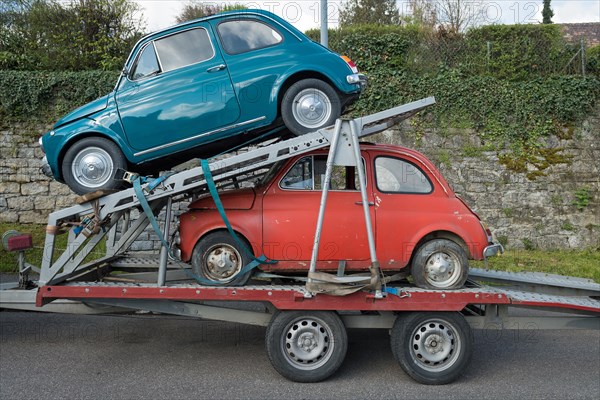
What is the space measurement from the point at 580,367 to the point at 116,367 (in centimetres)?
473

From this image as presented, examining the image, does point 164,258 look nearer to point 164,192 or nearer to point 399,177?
point 164,192

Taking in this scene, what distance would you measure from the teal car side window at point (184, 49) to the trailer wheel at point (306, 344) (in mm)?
2680

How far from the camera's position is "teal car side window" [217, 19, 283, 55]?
217 inches

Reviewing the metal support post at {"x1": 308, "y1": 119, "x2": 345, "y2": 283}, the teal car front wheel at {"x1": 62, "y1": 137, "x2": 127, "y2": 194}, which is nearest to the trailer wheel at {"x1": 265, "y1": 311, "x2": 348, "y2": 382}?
the metal support post at {"x1": 308, "y1": 119, "x2": 345, "y2": 283}

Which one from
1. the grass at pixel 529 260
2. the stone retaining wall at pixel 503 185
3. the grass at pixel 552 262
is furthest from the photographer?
the stone retaining wall at pixel 503 185

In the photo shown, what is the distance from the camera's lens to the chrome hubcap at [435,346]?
498 cm

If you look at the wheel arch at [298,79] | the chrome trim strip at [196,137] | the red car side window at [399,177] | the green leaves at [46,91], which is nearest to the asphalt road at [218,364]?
the chrome trim strip at [196,137]

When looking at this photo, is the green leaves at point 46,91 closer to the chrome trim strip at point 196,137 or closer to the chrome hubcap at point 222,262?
the chrome trim strip at point 196,137

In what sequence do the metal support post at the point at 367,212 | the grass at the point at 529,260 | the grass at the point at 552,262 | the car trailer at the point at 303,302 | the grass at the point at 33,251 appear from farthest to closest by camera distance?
the grass at the point at 552,262, the grass at the point at 529,260, the grass at the point at 33,251, the car trailer at the point at 303,302, the metal support post at the point at 367,212

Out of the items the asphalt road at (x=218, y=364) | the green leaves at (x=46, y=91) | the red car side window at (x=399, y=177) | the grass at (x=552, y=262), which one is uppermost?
the green leaves at (x=46, y=91)

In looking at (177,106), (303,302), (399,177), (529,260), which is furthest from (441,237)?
(529,260)

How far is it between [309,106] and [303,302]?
6.29 ft

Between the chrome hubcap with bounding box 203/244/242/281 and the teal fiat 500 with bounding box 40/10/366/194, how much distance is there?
42.3 inches

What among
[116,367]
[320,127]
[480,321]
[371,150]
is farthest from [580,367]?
[116,367]
